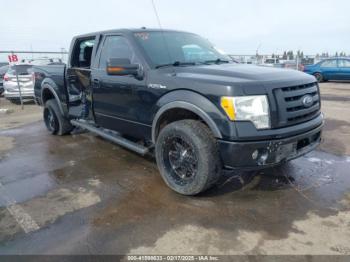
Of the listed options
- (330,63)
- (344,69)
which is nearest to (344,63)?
(344,69)

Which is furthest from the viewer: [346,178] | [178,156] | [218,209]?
[346,178]

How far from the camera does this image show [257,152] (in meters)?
3.16

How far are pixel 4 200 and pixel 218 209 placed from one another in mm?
2516

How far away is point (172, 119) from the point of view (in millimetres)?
3906

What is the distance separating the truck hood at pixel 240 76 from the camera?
3.20 meters

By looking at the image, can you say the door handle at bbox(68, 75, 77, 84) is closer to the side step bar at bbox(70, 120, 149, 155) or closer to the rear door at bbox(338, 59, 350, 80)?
the side step bar at bbox(70, 120, 149, 155)

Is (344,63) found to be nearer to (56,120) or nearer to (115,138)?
(56,120)

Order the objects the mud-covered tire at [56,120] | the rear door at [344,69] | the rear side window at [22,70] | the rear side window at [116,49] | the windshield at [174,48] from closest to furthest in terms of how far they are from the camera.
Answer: the windshield at [174,48] < the rear side window at [116,49] < the mud-covered tire at [56,120] < the rear side window at [22,70] < the rear door at [344,69]

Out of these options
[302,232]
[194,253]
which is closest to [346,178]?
[302,232]

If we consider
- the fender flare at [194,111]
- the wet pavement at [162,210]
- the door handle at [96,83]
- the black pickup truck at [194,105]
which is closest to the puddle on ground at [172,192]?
the wet pavement at [162,210]

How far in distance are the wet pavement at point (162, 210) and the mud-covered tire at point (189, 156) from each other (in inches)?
7.6

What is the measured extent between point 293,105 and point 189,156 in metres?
1.25

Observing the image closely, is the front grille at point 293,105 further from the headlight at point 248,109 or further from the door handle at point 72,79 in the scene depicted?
the door handle at point 72,79

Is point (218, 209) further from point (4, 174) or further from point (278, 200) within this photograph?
point (4, 174)
